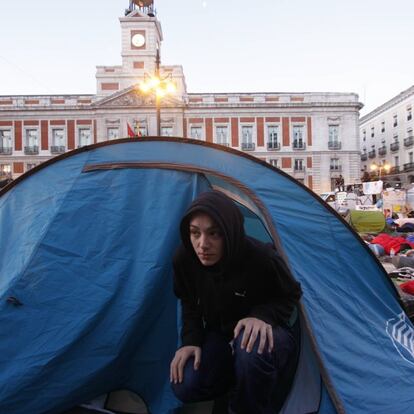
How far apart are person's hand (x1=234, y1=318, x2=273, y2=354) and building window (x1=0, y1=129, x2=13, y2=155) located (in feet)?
106

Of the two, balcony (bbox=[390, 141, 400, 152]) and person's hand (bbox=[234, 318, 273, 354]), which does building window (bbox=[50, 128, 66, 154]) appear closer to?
balcony (bbox=[390, 141, 400, 152])

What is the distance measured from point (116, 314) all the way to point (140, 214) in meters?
0.56

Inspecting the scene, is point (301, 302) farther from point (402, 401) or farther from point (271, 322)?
point (402, 401)

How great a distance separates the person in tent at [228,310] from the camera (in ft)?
4.66

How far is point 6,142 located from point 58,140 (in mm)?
3963

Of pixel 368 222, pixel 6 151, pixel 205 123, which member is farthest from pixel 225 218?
pixel 6 151

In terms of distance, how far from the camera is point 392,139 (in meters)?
35.3

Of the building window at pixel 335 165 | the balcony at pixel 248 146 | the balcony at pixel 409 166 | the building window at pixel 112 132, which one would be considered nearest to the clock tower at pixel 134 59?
the building window at pixel 112 132

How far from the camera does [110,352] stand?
194 centimetres

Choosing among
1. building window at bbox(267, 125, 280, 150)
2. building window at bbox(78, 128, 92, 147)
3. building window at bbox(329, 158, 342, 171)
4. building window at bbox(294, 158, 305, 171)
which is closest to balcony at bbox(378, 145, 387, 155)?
building window at bbox(329, 158, 342, 171)

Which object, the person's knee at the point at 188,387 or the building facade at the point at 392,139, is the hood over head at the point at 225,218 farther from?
the building facade at the point at 392,139

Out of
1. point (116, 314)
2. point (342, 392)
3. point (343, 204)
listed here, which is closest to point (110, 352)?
point (116, 314)

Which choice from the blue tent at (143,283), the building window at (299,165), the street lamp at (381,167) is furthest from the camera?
the street lamp at (381,167)

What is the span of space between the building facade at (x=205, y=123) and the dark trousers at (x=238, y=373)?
94.1 ft
